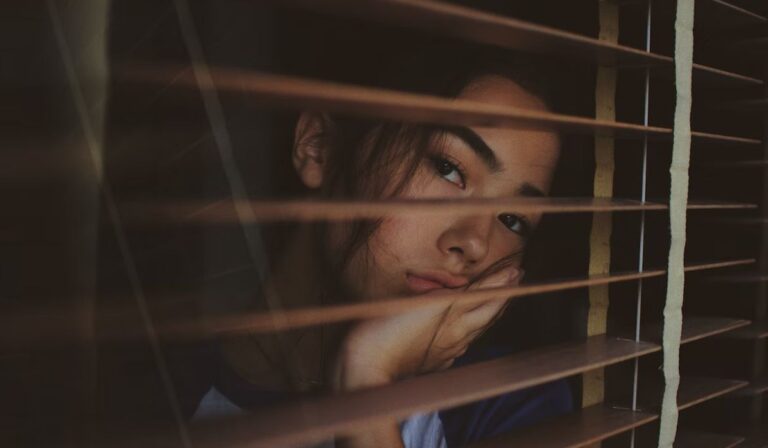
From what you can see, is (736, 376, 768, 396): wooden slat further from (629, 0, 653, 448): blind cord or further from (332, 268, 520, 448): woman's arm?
(332, 268, 520, 448): woman's arm

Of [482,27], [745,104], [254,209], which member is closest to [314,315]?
[254,209]

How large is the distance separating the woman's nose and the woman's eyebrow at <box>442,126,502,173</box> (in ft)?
0.29

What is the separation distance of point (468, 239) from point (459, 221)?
0.04m

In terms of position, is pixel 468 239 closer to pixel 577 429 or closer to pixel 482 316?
pixel 482 316

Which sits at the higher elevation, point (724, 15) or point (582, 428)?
point (724, 15)

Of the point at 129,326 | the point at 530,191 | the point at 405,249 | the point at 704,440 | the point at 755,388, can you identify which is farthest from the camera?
the point at 755,388

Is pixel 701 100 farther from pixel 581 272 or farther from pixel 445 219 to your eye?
pixel 445 219

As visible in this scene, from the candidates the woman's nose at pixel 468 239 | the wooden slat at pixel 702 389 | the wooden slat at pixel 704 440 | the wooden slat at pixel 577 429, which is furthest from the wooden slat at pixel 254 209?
the wooden slat at pixel 704 440

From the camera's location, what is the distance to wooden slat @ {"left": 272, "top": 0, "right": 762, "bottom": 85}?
1050 millimetres

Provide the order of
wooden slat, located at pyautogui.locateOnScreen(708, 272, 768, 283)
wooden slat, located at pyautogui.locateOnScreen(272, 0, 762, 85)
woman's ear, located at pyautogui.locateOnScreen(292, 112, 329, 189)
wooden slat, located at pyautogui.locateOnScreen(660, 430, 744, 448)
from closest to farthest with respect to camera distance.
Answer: wooden slat, located at pyautogui.locateOnScreen(272, 0, 762, 85) < woman's ear, located at pyautogui.locateOnScreen(292, 112, 329, 189) < wooden slat, located at pyautogui.locateOnScreen(660, 430, 744, 448) < wooden slat, located at pyautogui.locateOnScreen(708, 272, 768, 283)

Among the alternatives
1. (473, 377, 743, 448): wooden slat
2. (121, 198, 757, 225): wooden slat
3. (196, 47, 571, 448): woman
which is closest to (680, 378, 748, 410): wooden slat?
(473, 377, 743, 448): wooden slat

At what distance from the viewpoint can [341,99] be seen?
98 cm

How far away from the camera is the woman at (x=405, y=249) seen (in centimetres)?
A: 122

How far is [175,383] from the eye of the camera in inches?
41.8
